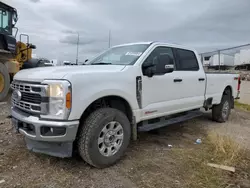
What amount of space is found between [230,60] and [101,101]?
57.3ft

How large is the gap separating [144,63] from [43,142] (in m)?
2.05

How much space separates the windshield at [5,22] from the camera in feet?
28.4

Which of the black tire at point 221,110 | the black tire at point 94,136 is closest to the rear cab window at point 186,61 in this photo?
the black tire at point 221,110

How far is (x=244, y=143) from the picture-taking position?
496cm

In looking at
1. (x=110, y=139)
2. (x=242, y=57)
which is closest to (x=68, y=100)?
(x=110, y=139)

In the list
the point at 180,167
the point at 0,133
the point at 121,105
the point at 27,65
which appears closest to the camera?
the point at 180,167

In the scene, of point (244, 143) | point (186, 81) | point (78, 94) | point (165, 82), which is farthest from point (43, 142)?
point (244, 143)

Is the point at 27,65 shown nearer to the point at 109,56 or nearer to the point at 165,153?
the point at 109,56

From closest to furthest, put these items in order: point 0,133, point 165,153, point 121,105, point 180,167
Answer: point 180,167 → point 121,105 → point 165,153 → point 0,133

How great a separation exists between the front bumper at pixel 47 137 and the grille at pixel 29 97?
0.39 feet

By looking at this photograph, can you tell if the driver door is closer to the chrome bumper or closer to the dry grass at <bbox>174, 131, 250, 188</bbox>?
the dry grass at <bbox>174, 131, 250, 188</bbox>

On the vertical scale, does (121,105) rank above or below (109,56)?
below

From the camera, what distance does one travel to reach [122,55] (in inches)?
175

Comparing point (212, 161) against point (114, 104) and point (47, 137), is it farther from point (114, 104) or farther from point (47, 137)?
point (47, 137)
